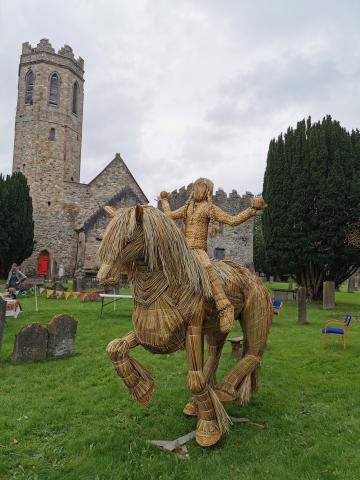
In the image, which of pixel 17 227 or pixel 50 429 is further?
pixel 17 227

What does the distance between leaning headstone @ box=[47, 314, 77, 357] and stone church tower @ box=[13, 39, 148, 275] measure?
24257 millimetres

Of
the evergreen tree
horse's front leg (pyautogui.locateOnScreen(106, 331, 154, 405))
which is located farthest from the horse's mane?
the evergreen tree

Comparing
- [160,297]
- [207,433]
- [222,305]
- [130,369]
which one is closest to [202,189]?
[222,305]

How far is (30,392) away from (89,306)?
1003 centimetres

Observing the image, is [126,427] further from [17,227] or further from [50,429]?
[17,227]

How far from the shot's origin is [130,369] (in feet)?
15.3

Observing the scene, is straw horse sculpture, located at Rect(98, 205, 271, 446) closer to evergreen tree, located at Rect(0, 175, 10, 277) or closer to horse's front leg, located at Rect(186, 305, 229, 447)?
horse's front leg, located at Rect(186, 305, 229, 447)

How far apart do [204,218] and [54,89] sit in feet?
119

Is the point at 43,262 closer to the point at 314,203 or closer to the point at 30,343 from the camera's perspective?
the point at 314,203

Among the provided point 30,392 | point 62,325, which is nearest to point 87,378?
point 30,392

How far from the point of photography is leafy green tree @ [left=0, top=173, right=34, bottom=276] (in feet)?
91.8

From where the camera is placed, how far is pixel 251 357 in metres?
5.48

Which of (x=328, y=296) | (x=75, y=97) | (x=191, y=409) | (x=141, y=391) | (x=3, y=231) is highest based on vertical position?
(x=75, y=97)

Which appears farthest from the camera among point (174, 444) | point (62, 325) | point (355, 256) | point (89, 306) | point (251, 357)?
point (355, 256)
